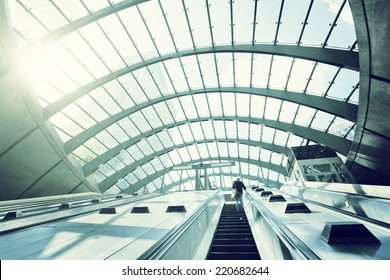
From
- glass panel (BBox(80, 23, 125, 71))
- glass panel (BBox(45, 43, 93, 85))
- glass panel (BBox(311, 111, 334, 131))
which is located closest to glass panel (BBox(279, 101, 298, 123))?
glass panel (BBox(311, 111, 334, 131))

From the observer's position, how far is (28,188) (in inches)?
712

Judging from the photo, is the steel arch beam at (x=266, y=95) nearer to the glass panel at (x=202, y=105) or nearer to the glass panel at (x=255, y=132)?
the glass panel at (x=202, y=105)

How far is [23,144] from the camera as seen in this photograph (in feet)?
49.2

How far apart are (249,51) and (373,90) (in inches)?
359

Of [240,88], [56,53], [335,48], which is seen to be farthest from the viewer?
[240,88]

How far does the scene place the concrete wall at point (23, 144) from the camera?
1215 cm

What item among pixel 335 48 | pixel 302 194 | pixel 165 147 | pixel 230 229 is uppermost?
pixel 335 48

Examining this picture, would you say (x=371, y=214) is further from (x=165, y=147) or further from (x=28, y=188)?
(x=165, y=147)

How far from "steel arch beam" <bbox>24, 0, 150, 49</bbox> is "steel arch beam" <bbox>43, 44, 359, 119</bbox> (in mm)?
4684

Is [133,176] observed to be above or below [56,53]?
below

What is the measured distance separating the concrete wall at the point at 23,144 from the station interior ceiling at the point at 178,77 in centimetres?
8

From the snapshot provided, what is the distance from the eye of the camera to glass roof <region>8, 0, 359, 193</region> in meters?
14.0
